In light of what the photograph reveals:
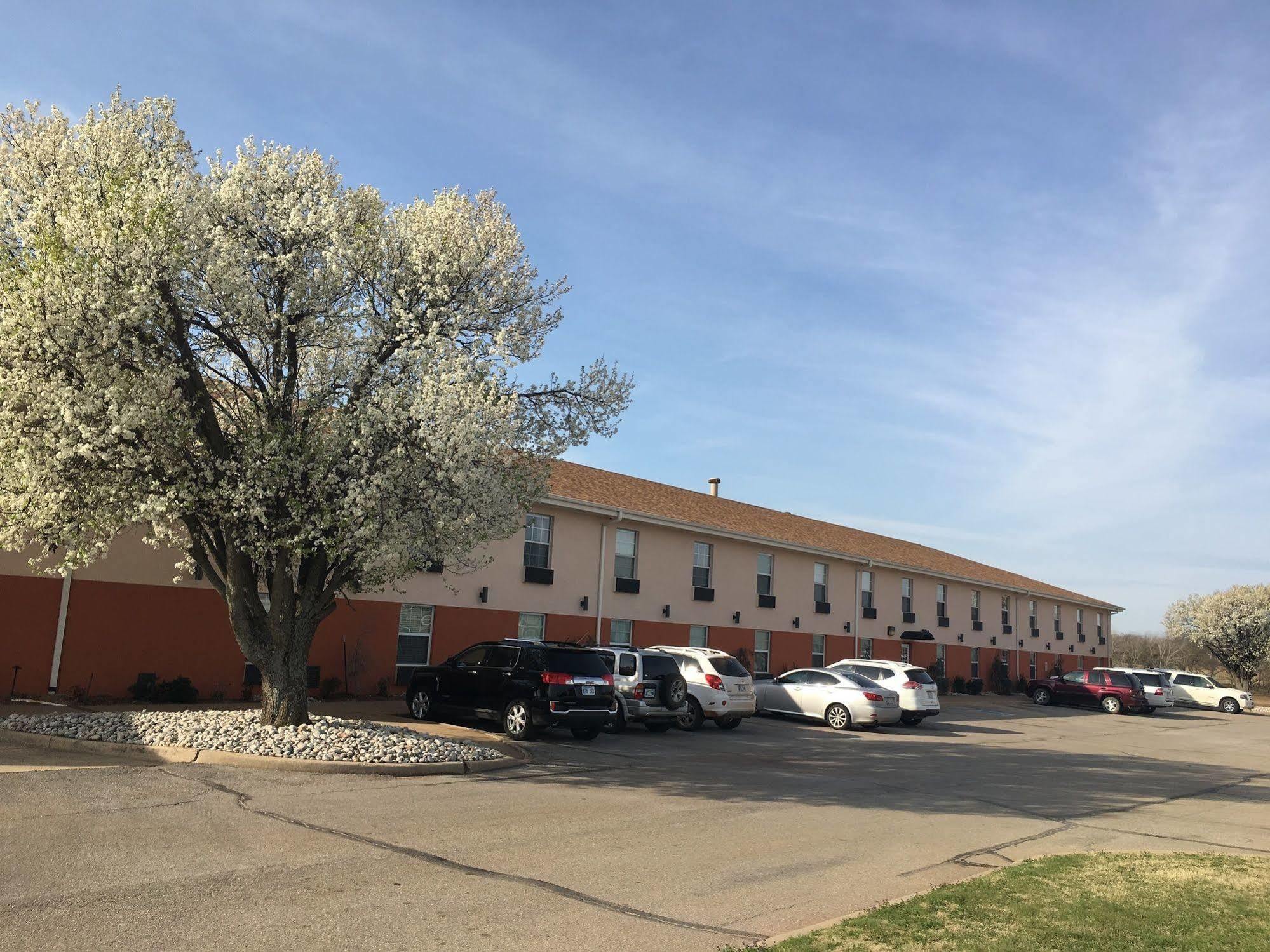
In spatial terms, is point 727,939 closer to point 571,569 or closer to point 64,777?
point 64,777

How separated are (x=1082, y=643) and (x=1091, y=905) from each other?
54710 mm

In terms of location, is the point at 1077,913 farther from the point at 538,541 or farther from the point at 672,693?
the point at 538,541

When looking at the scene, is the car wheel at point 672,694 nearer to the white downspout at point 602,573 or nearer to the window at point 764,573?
the white downspout at point 602,573

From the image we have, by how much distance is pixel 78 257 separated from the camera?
1078cm

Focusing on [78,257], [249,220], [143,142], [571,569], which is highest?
[143,142]

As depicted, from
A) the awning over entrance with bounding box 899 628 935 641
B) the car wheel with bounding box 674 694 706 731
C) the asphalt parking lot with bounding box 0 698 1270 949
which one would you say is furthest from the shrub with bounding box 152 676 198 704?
the awning over entrance with bounding box 899 628 935 641

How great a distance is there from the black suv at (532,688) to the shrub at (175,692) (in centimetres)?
485

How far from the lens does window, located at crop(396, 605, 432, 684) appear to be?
72.5ft

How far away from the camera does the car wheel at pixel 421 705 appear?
58.0 ft

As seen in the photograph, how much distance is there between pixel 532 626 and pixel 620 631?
343 centimetres

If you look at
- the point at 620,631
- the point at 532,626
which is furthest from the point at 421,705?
the point at 620,631

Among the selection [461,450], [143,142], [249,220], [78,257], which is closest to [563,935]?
[461,450]

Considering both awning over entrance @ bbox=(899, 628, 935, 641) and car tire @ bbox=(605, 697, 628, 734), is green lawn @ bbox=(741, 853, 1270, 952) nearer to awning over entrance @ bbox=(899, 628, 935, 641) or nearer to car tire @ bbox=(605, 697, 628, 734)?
car tire @ bbox=(605, 697, 628, 734)

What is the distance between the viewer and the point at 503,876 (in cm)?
733
